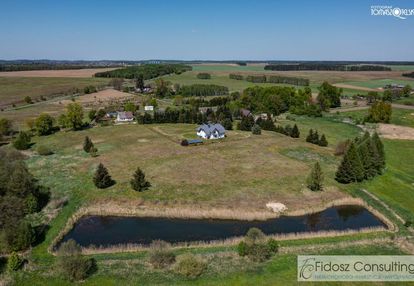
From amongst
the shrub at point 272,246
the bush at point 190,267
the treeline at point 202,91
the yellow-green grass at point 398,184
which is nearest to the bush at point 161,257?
the bush at point 190,267

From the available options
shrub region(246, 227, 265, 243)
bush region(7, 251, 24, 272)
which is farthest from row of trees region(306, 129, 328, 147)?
bush region(7, 251, 24, 272)

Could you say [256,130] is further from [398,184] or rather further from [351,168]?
[398,184]

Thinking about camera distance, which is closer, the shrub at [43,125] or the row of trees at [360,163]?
the row of trees at [360,163]

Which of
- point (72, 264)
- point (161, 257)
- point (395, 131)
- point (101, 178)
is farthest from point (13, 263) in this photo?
point (395, 131)

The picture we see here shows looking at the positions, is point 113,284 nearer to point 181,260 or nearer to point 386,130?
point 181,260

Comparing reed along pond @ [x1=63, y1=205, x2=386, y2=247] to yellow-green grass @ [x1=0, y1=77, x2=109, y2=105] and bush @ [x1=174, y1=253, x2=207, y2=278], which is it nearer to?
bush @ [x1=174, y1=253, x2=207, y2=278]

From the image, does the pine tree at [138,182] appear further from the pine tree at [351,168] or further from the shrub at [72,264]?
the pine tree at [351,168]
